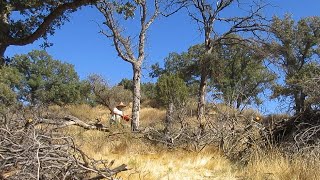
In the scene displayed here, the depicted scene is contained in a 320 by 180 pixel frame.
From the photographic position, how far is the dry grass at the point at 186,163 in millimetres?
5184

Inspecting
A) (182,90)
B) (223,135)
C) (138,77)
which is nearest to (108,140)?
(223,135)

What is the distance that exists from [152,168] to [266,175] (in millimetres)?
1746

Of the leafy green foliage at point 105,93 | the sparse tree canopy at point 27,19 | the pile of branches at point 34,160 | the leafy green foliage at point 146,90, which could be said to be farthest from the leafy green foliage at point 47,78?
the pile of branches at point 34,160

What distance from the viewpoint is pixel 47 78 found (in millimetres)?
47469

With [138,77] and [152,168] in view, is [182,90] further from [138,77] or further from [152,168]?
[152,168]

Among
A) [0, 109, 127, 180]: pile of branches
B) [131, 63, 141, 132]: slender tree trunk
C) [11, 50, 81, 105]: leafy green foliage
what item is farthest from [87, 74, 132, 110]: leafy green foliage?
[0, 109, 127, 180]: pile of branches

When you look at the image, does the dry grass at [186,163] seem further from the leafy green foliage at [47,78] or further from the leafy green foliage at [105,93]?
the leafy green foliage at [47,78]

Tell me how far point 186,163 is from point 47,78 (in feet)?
141

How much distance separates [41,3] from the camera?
26.9 feet

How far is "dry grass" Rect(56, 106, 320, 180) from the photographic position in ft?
17.0

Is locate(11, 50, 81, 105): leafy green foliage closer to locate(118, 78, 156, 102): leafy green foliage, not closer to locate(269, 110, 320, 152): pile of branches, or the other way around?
locate(118, 78, 156, 102): leafy green foliage

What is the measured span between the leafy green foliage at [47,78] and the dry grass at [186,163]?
33454 millimetres

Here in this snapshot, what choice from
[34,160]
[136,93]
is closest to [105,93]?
[136,93]

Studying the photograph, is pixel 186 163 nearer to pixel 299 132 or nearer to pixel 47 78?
pixel 299 132
